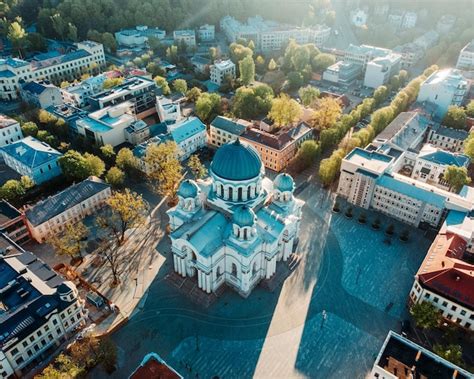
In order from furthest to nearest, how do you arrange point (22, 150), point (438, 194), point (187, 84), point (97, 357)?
point (187, 84) < point (22, 150) < point (438, 194) < point (97, 357)

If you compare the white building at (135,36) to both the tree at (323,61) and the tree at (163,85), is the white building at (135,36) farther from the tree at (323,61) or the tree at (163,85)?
the tree at (323,61)

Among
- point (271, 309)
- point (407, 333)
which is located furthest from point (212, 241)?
point (407, 333)

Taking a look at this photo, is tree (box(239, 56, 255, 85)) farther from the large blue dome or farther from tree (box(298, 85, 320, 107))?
the large blue dome

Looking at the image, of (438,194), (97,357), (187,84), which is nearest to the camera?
(97,357)

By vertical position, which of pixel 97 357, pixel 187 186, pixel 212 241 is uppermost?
pixel 187 186

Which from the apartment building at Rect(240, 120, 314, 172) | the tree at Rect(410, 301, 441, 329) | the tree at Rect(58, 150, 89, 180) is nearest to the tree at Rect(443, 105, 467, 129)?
the apartment building at Rect(240, 120, 314, 172)

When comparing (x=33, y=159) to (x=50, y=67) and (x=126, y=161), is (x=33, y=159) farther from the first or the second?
(x=50, y=67)

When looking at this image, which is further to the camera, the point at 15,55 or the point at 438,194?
the point at 15,55

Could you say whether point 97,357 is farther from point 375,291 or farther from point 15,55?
point 15,55

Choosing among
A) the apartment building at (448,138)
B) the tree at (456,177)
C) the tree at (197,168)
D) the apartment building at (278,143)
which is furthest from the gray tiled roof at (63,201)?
the apartment building at (448,138)
